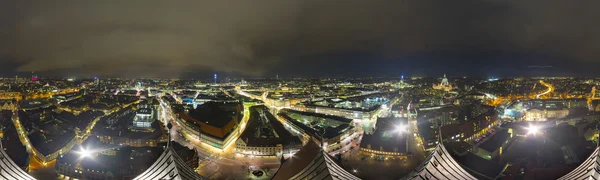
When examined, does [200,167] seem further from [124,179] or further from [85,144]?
[85,144]

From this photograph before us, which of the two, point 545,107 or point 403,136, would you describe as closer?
point 403,136

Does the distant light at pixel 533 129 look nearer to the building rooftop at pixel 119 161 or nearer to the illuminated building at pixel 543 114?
the illuminated building at pixel 543 114

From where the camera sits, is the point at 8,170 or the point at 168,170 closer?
the point at 8,170

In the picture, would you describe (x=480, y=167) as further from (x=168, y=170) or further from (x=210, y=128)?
(x=210, y=128)

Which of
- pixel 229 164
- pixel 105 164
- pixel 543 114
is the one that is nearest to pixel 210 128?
pixel 229 164

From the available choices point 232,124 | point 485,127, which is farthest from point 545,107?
point 232,124

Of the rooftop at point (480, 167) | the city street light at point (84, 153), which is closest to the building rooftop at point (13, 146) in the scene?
the city street light at point (84, 153)

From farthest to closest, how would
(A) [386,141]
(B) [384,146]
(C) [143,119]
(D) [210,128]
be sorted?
1. (C) [143,119]
2. (D) [210,128]
3. (A) [386,141]
4. (B) [384,146]

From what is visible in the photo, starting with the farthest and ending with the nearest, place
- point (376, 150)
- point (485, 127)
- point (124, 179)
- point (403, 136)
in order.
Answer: point (485, 127) < point (403, 136) < point (376, 150) < point (124, 179)
